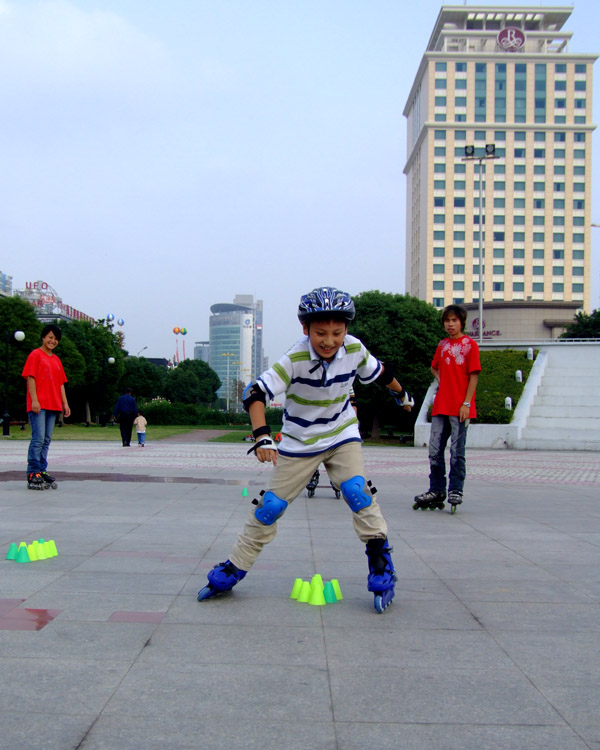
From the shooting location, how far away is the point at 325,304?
12.6 feet

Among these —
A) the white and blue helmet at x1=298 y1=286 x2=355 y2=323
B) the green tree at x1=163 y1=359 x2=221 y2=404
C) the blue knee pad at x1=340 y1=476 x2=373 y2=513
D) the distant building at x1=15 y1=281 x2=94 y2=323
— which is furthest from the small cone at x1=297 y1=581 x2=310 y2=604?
the distant building at x1=15 y1=281 x2=94 y2=323

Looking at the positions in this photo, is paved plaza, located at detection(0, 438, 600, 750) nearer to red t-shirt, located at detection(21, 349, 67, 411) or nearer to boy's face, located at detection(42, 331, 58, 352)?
red t-shirt, located at detection(21, 349, 67, 411)

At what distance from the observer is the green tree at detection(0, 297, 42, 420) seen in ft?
134

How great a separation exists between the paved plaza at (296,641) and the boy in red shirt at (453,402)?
3.01 feet

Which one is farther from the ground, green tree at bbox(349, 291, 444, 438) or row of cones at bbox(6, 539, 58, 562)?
green tree at bbox(349, 291, 444, 438)

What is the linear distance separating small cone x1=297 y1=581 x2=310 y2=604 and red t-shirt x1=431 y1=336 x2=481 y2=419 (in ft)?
12.4

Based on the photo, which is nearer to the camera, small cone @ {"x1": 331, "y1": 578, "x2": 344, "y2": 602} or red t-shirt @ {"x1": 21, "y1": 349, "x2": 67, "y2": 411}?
small cone @ {"x1": 331, "y1": 578, "x2": 344, "y2": 602}

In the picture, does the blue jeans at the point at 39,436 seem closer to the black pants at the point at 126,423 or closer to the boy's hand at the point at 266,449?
the boy's hand at the point at 266,449

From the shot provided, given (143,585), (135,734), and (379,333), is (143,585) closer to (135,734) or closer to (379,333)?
(135,734)

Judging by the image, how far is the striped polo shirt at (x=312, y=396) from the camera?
3941mm

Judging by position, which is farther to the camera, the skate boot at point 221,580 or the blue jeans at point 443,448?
the blue jeans at point 443,448

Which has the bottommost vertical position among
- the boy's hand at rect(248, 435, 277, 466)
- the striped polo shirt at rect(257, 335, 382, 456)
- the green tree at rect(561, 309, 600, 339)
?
the boy's hand at rect(248, 435, 277, 466)

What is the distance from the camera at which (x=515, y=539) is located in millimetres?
5965

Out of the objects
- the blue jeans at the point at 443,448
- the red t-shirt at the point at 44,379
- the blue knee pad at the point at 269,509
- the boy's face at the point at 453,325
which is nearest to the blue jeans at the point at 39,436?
the red t-shirt at the point at 44,379
